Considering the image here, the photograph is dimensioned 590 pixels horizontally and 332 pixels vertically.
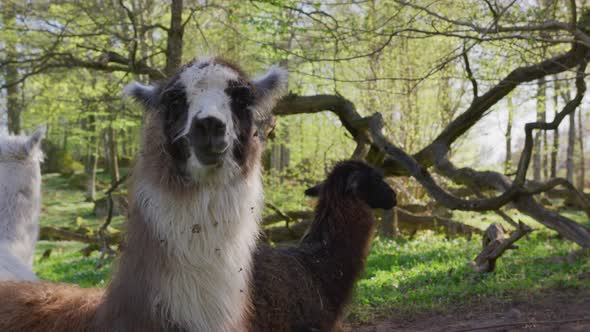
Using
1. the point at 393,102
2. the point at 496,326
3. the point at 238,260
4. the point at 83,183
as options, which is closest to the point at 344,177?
the point at 496,326

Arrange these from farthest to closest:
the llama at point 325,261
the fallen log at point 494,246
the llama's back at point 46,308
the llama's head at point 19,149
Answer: the fallen log at point 494,246 → the llama's head at point 19,149 → the llama at point 325,261 → the llama's back at point 46,308

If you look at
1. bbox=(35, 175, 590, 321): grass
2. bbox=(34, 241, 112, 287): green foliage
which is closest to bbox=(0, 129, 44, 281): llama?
bbox=(35, 175, 590, 321): grass

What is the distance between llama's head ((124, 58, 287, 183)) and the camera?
2385 mm

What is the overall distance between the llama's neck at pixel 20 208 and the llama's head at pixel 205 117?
9.93ft

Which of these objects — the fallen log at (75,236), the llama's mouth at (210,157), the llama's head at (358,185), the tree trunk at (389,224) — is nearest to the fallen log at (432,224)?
the tree trunk at (389,224)

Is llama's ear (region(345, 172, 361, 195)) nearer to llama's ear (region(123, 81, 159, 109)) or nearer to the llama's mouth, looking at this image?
llama's ear (region(123, 81, 159, 109))

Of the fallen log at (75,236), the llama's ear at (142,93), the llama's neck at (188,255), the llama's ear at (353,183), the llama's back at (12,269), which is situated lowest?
the fallen log at (75,236)

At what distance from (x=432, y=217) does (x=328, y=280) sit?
8273 millimetres

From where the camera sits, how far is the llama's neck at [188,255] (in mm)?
2377

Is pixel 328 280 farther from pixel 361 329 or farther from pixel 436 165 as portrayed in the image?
pixel 436 165

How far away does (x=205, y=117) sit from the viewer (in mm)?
2346

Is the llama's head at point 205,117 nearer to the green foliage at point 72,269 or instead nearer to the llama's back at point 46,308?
the llama's back at point 46,308

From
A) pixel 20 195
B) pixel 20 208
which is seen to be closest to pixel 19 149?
pixel 20 195

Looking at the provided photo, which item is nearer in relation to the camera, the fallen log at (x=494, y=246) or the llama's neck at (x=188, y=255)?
the llama's neck at (x=188, y=255)
